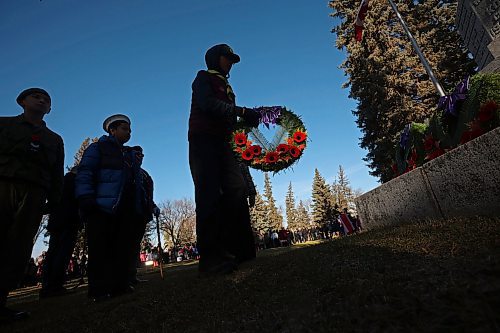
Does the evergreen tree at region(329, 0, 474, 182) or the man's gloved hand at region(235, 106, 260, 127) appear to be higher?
the evergreen tree at region(329, 0, 474, 182)

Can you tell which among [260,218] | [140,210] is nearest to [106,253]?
[140,210]

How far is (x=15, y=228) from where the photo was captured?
2.56 m

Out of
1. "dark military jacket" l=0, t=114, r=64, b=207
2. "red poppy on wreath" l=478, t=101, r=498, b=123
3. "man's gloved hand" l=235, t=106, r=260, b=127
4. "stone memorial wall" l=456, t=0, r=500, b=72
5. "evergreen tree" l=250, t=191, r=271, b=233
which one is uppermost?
"evergreen tree" l=250, t=191, r=271, b=233

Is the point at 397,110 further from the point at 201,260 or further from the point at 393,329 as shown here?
the point at 393,329

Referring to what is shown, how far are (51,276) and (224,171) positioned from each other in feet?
11.3

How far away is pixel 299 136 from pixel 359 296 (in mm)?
3293

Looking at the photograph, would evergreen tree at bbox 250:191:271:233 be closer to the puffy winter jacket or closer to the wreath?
the wreath

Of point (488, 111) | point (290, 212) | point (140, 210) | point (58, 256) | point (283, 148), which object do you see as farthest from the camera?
point (290, 212)

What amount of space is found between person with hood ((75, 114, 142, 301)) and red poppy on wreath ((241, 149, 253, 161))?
4.28 feet

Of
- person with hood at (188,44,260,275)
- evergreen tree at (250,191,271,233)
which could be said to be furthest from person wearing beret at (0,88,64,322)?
evergreen tree at (250,191,271,233)

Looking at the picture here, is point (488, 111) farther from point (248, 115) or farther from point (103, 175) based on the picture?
point (103, 175)

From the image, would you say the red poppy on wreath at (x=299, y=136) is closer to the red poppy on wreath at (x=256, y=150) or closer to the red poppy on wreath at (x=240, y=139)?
the red poppy on wreath at (x=256, y=150)

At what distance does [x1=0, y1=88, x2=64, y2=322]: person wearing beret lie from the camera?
250cm

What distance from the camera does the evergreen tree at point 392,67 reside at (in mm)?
16750
